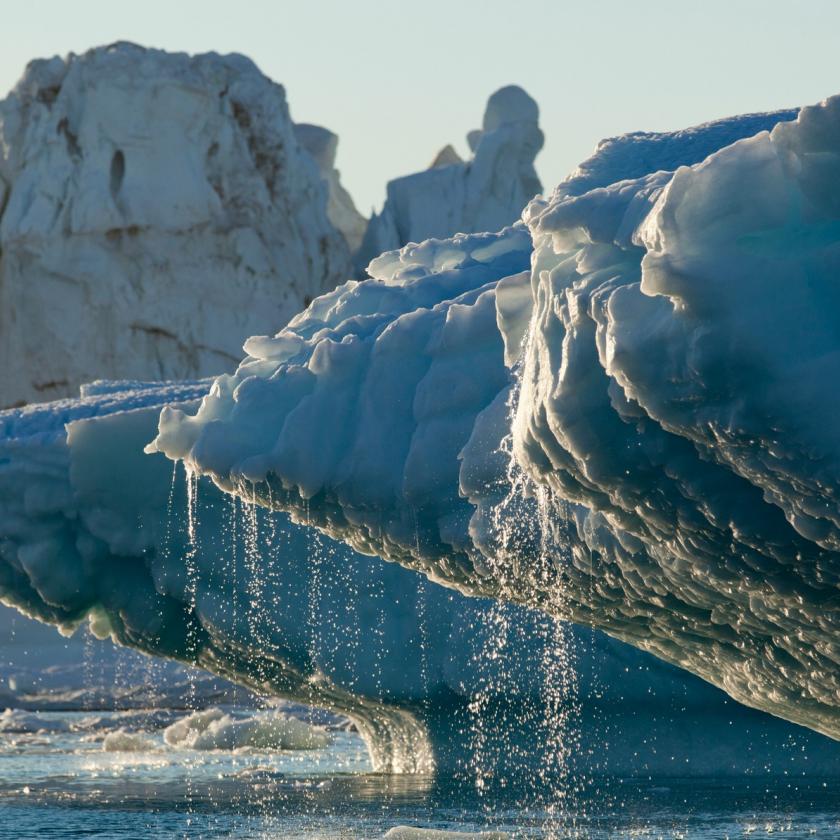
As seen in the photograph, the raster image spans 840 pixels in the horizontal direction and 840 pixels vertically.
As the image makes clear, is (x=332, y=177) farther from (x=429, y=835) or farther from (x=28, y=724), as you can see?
(x=429, y=835)

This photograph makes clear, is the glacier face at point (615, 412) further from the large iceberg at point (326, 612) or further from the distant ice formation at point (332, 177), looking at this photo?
the distant ice formation at point (332, 177)

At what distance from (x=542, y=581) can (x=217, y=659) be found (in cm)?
560

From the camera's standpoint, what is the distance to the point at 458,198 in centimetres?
3484

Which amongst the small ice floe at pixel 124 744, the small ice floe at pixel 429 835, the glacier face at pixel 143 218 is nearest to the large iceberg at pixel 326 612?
the small ice floe at pixel 429 835

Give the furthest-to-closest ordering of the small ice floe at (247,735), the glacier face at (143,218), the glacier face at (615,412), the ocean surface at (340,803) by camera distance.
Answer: the glacier face at (143,218) → the small ice floe at (247,735) → the ocean surface at (340,803) → the glacier face at (615,412)

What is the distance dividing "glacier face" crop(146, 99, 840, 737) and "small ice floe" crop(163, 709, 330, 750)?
838 cm

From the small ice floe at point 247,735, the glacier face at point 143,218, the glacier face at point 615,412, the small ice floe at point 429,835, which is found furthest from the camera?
the glacier face at point 143,218

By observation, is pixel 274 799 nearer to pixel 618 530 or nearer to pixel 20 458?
pixel 20 458

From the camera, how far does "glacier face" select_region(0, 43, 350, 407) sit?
102 feet

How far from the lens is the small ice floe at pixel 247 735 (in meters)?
17.1

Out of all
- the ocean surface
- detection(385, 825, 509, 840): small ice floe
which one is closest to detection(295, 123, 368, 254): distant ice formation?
the ocean surface

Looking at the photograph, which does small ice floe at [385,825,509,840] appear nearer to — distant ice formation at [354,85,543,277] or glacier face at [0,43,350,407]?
glacier face at [0,43,350,407]

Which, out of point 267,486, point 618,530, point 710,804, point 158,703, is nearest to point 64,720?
point 158,703

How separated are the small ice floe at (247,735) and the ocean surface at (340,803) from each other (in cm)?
162
